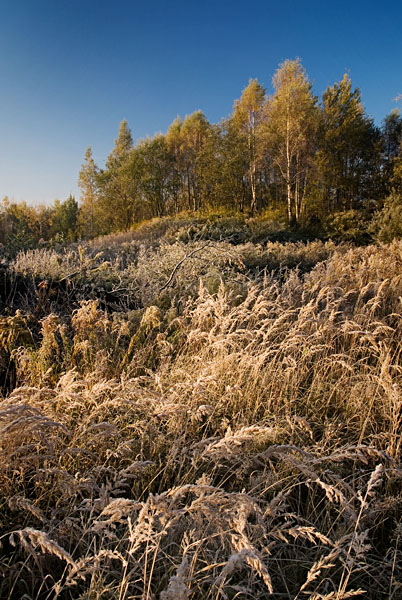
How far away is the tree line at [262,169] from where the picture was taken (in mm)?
19766

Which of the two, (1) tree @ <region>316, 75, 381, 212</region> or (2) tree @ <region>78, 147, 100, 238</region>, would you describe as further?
(2) tree @ <region>78, 147, 100, 238</region>

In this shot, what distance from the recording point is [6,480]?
60.5 inches

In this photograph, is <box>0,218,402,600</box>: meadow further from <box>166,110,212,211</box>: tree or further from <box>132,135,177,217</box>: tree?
<box>132,135,177,217</box>: tree

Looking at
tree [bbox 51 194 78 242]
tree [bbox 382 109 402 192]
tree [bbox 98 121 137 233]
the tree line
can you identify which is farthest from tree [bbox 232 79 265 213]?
tree [bbox 51 194 78 242]

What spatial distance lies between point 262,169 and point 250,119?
147 inches

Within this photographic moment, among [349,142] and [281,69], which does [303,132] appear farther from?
[281,69]

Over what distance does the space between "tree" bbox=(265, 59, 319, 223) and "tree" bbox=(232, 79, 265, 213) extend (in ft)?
6.68

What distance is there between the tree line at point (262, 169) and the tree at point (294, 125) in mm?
62

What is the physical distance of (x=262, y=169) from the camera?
85.9 ft

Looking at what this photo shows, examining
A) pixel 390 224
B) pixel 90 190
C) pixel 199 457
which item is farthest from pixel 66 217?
pixel 199 457

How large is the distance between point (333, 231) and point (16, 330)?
17.3m

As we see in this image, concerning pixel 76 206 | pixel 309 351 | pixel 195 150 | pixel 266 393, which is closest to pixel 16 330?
pixel 266 393

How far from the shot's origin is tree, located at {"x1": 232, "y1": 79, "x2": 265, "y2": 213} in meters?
24.8

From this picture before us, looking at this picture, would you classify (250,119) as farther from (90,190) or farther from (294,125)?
(90,190)
